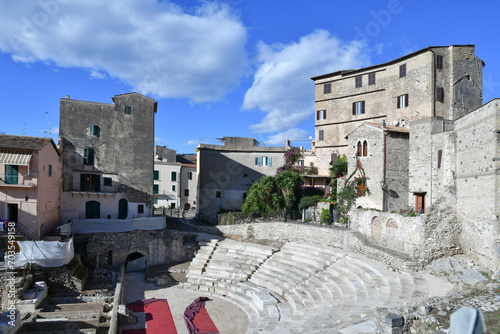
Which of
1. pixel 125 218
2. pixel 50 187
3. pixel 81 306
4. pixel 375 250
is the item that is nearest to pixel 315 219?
pixel 375 250

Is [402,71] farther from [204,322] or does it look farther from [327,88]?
[204,322]

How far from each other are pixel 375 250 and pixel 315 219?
9796 mm

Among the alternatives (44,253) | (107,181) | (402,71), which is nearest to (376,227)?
(402,71)

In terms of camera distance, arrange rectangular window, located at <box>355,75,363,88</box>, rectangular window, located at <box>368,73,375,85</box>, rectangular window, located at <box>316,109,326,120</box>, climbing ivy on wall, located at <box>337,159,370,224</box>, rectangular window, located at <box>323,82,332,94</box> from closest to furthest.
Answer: climbing ivy on wall, located at <box>337,159,370,224</box> → rectangular window, located at <box>368,73,375,85</box> → rectangular window, located at <box>355,75,363,88</box> → rectangular window, located at <box>323,82,332,94</box> → rectangular window, located at <box>316,109,326,120</box>

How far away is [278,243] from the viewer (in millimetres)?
26344

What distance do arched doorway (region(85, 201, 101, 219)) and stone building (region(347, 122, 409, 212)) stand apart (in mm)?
22040

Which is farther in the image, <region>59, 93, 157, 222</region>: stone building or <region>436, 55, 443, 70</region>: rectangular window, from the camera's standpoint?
<region>59, 93, 157, 222</region>: stone building

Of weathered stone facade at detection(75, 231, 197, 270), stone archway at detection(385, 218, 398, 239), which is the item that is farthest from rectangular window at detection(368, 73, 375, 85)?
weathered stone facade at detection(75, 231, 197, 270)

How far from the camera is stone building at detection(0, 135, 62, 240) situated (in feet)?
70.1

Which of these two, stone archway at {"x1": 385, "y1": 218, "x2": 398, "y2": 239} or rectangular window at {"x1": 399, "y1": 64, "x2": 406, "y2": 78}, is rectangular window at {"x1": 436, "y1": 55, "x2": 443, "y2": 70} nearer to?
rectangular window at {"x1": 399, "y1": 64, "x2": 406, "y2": 78}

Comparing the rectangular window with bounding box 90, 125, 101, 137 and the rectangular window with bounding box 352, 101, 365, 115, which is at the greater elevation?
the rectangular window with bounding box 352, 101, 365, 115

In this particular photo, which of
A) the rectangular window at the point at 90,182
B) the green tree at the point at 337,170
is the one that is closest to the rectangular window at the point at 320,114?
the green tree at the point at 337,170

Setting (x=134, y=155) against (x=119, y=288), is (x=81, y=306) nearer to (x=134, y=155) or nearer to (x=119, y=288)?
(x=119, y=288)

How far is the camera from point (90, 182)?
28.0 m
